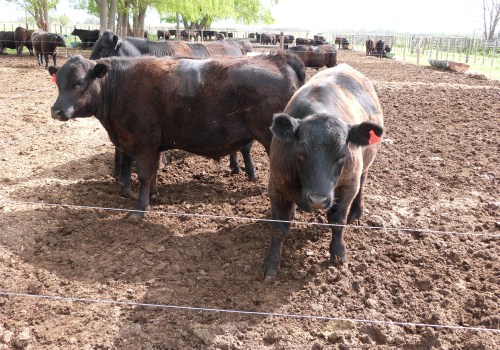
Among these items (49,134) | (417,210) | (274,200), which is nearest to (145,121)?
(274,200)

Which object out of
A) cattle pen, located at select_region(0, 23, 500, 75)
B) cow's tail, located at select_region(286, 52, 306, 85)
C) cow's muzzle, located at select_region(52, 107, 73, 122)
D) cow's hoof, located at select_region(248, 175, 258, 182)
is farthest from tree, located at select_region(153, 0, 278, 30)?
cow's muzzle, located at select_region(52, 107, 73, 122)

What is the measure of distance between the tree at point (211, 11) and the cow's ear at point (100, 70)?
805 inches

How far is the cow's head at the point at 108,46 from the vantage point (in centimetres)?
944

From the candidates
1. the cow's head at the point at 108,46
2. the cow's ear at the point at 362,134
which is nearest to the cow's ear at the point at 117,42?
→ the cow's head at the point at 108,46

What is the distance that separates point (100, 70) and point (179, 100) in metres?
1.05

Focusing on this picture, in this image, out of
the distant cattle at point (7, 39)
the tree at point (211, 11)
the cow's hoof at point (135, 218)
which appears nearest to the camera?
the cow's hoof at point (135, 218)

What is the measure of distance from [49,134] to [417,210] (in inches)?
274

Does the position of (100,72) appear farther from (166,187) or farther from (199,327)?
(199,327)

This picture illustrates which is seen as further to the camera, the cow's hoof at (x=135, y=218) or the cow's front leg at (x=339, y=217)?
the cow's hoof at (x=135, y=218)

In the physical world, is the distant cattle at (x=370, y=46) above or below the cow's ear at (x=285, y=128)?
above

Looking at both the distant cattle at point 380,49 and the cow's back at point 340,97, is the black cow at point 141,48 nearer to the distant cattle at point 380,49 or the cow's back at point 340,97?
the cow's back at point 340,97

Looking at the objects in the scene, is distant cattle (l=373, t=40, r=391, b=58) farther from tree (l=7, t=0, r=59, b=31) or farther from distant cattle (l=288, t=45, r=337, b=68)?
tree (l=7, t=0, r=59, b=31)

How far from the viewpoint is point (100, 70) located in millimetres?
5773

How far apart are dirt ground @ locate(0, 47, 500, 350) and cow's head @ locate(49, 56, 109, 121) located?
3.86 ft
